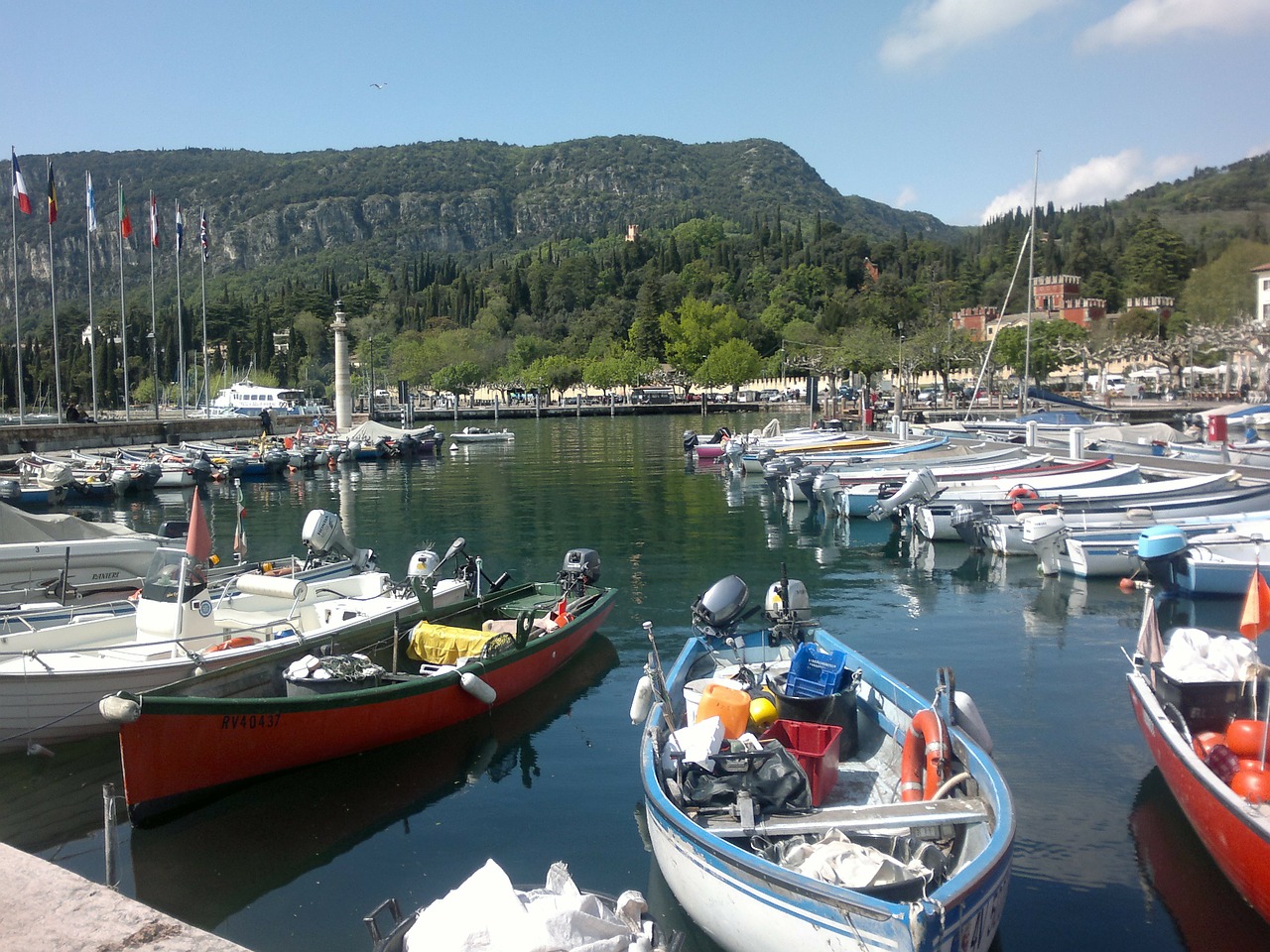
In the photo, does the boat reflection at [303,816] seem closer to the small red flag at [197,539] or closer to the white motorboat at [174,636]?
the white motorboat at [174,636]

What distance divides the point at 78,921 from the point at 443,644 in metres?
8.10

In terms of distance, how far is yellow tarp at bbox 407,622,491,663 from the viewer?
12992mm

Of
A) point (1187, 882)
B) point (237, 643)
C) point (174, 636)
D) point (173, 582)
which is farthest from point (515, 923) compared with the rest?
point (173, 582)

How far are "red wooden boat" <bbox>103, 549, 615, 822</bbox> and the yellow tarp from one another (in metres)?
0.01

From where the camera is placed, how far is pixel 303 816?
33.7 ft

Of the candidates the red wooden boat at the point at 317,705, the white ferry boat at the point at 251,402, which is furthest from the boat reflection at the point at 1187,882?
the white ferry boat at the point at 251,402

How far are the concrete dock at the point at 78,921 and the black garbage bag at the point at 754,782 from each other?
3.77 m

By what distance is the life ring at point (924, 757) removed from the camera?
791 centimetres

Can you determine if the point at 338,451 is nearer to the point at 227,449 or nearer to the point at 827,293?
the point at 227,449

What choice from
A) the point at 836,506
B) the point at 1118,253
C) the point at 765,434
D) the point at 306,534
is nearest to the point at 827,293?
the point at 1118,253

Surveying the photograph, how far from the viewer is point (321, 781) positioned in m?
10.9

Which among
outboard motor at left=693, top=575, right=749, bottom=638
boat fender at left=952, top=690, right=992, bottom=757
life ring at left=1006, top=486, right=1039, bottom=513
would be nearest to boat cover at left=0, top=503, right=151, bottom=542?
outboard motor at left=693, top=575, right=749, bottom=638

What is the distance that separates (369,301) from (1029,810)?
551 feet

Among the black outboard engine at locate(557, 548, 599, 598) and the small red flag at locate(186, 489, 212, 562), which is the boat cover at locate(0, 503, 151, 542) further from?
the black outboard engine at locate(557, 548, 599, 598)
